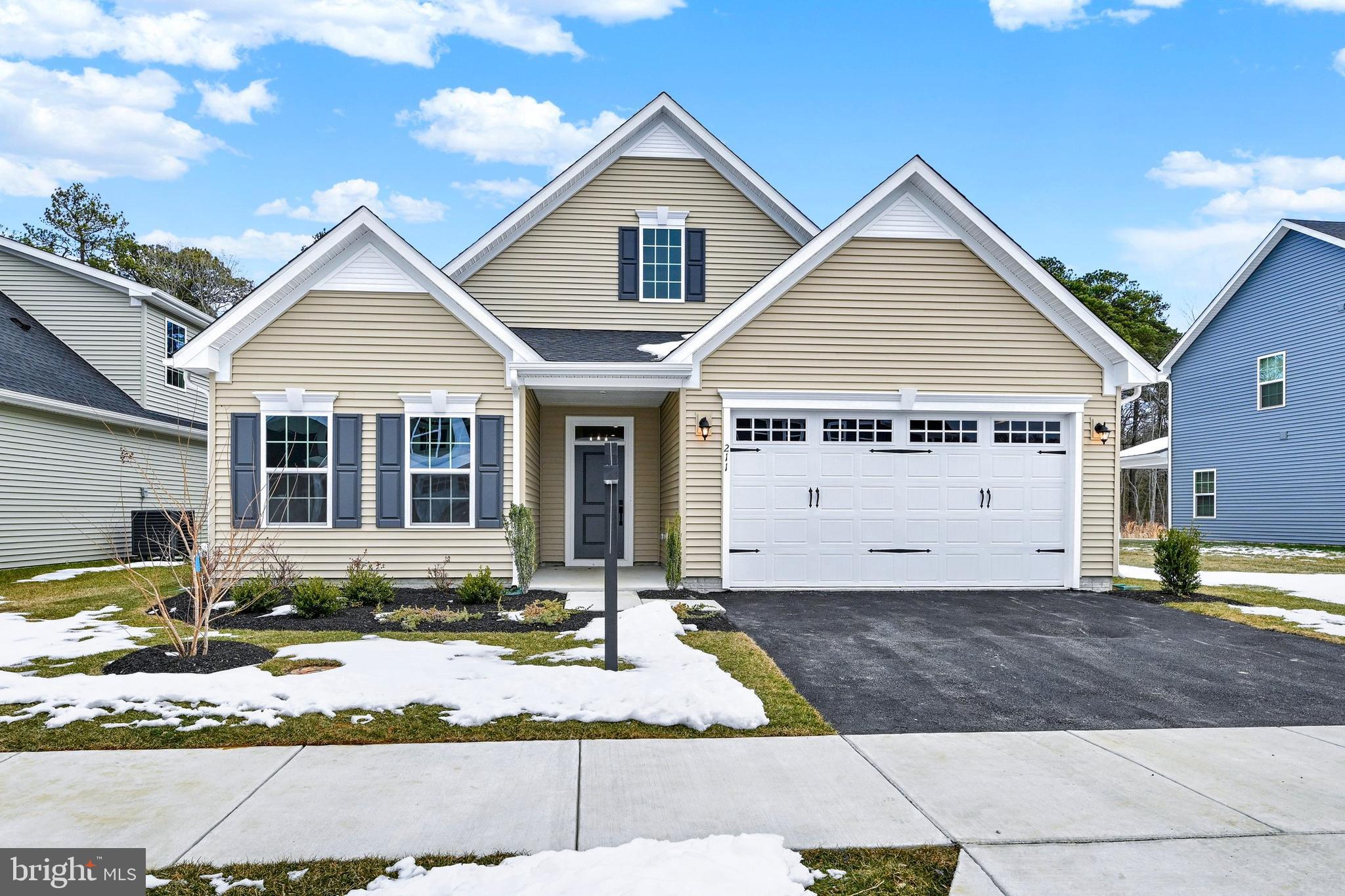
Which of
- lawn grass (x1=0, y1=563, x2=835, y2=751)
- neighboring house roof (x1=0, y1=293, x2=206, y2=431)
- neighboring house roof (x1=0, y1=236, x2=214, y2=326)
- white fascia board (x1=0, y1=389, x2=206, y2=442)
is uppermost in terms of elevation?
neighboring house roof (x1=0, y1=236, x2=214, y2=326)

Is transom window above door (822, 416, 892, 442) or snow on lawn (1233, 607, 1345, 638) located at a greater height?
transom window above door (822, 416, 892, 442)

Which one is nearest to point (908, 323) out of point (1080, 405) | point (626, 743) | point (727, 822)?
point (1080, 405)

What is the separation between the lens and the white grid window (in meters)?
22.6

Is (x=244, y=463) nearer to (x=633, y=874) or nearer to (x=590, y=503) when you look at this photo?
(x=590, y=503)

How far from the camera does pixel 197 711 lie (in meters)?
5.17

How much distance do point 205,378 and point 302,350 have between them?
63.4 inches

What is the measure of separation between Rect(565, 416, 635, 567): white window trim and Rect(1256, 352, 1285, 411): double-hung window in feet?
56.3

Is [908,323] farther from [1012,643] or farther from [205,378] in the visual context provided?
[205,378]

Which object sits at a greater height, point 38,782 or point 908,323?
point 908,323

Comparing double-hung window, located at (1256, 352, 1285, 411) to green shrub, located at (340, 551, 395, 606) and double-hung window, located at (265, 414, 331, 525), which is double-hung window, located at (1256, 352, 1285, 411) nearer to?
green shrub, located at (340, 551, 395, 606)

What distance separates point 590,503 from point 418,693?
27.2ft

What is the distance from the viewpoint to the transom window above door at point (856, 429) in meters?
11.1

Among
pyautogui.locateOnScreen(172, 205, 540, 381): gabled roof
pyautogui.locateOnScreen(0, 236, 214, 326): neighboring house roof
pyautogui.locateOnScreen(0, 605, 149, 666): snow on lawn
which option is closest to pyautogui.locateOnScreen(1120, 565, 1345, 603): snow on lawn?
pyautogui.locateOnScreen(172, 205, 540, 381): gabled roof

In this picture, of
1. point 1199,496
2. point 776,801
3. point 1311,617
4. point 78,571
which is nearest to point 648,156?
point 1311,617
